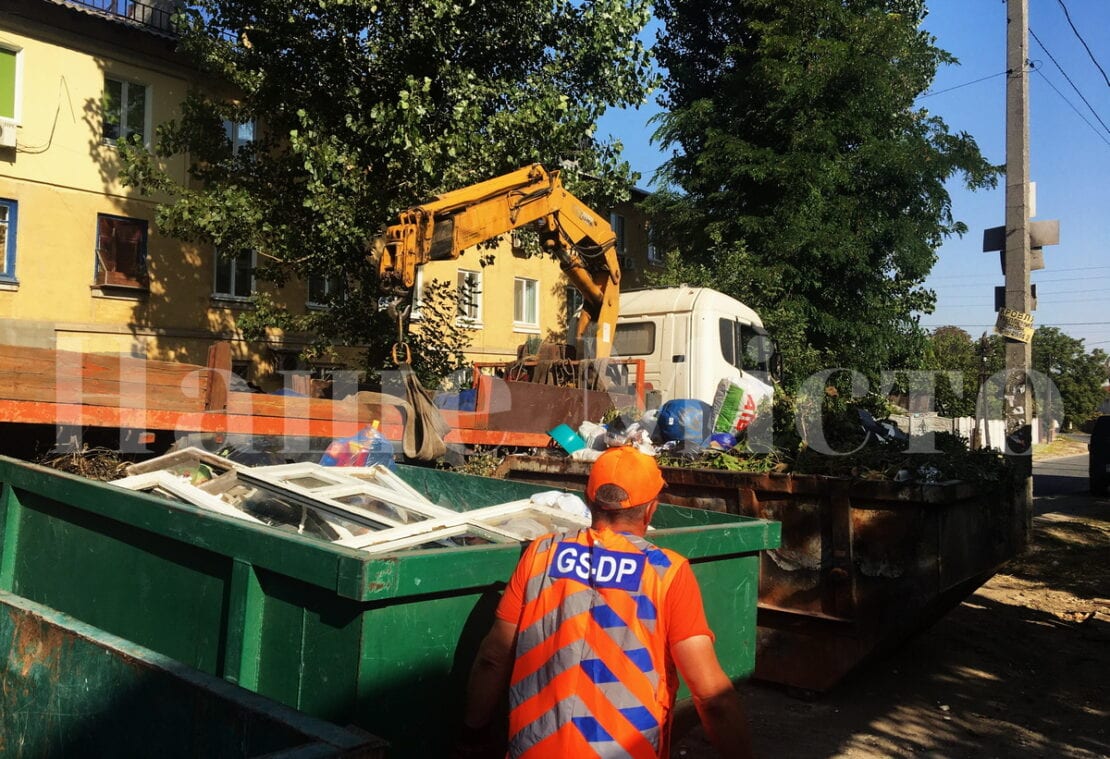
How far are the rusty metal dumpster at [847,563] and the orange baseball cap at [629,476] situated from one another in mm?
2353

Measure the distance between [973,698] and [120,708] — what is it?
4.82 m

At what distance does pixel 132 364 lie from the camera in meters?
5.63

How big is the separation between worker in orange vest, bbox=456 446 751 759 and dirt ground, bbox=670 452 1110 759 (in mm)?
1084

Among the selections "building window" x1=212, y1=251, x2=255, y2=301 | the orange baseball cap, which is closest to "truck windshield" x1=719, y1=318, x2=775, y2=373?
the orange baseball cap

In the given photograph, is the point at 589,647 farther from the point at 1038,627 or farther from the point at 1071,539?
the point at 1071,539

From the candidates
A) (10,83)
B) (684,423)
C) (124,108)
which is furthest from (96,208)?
(684,423)

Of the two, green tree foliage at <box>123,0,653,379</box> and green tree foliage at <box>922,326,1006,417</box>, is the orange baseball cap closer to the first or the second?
green tree foliage at <box>922,326,1006,417</box>

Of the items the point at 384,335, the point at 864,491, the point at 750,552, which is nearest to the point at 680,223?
the point at 384,335

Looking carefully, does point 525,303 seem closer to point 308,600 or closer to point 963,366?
point 963,366

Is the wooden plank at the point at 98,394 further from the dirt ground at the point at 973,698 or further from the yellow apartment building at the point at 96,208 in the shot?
the yellow apartment building at the point at 96,208

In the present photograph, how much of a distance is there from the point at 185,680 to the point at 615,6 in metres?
13.2

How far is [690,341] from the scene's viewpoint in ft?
35.7

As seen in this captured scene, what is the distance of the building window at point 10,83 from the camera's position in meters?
15.6

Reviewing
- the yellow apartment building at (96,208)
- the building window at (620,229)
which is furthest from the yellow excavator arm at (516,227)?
the building window at (620,229)
